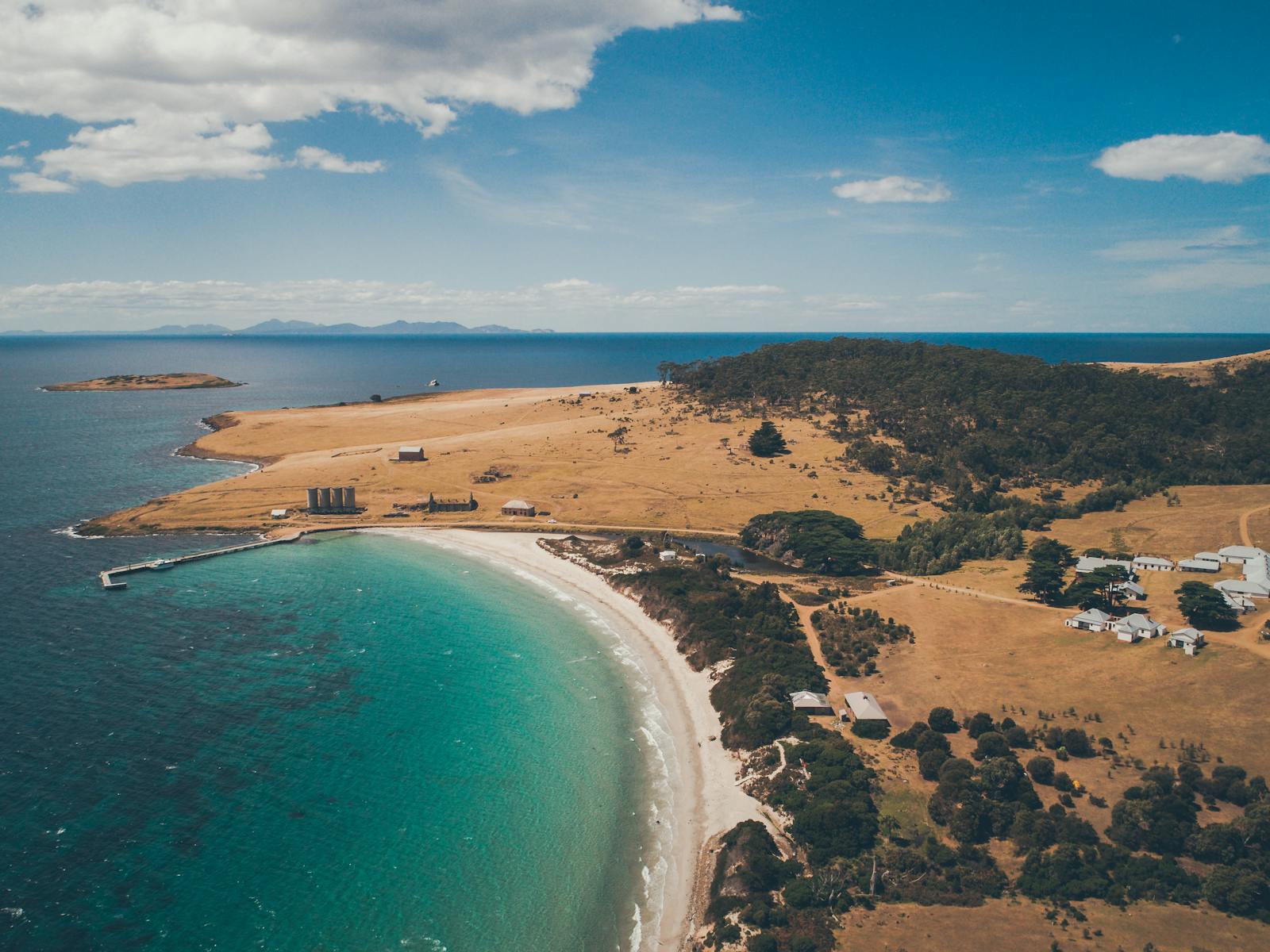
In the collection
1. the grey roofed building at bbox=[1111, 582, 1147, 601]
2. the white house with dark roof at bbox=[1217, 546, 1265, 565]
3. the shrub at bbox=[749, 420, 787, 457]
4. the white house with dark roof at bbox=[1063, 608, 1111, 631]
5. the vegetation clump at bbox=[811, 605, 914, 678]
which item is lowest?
the vegetation clump at bbox=[811, 605, 914, 678]

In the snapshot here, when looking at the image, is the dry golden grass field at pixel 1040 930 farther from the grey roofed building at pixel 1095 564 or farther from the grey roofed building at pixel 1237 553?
the grey roofed building at pixel 1237 553

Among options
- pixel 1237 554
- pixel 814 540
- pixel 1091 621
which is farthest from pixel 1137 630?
pixel 814 540

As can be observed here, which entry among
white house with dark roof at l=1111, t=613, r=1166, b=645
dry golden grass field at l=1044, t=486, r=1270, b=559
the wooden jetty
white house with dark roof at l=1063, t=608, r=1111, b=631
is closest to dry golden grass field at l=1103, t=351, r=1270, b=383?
dry golden grass field at l=1044, t=486, r=1270, b=559

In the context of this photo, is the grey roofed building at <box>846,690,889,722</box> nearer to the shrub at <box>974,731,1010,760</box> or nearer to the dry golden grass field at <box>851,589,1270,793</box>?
the dry golden grass field at <box>851,589,1270,793</box>

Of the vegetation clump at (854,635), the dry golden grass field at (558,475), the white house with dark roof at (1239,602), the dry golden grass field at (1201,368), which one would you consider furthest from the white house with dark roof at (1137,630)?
the dry golden grass field at (1201,368)

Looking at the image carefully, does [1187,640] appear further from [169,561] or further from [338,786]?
[169,561]
